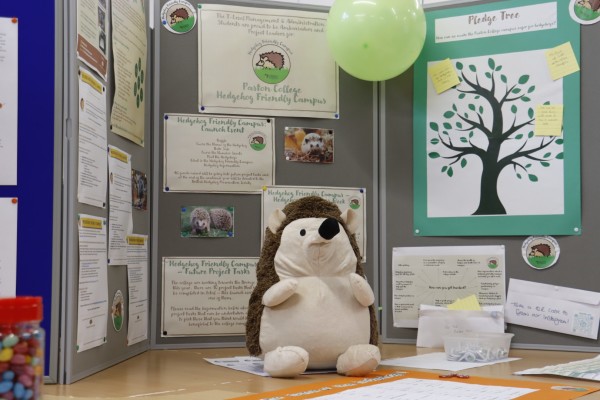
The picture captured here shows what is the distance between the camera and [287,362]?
1.30m

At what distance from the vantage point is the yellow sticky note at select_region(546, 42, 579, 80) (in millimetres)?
1724

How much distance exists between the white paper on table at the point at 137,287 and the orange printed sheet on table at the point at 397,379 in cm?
51

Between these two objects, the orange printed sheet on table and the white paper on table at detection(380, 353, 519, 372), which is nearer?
the orange printed sheet on table

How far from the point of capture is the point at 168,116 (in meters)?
1.76

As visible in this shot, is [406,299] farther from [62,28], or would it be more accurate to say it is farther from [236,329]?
[62,28]

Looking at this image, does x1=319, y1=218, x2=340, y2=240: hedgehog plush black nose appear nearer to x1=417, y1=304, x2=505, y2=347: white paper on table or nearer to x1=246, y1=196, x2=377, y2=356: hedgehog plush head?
x1=246, y1=196, x2=377, y2=356: hedgehog plush head

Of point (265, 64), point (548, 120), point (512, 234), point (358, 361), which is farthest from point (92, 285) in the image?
point (548, 120)

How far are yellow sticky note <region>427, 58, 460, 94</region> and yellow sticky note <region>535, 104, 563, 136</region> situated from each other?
0.69 ft

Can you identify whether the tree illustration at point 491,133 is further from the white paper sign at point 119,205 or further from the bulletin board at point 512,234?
the white paper sign at point 119,205

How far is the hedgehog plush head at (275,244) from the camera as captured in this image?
56.6 inches

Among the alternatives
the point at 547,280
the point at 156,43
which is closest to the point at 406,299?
the point at 547,280

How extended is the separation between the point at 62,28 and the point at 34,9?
54 millimetres

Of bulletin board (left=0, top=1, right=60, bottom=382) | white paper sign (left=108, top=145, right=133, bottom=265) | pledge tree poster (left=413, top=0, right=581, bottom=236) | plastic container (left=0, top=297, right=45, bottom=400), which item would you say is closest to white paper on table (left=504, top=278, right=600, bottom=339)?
pledge tree poster (left=413, top=0, right=581, bottom=236)

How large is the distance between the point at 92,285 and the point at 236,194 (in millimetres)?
530
